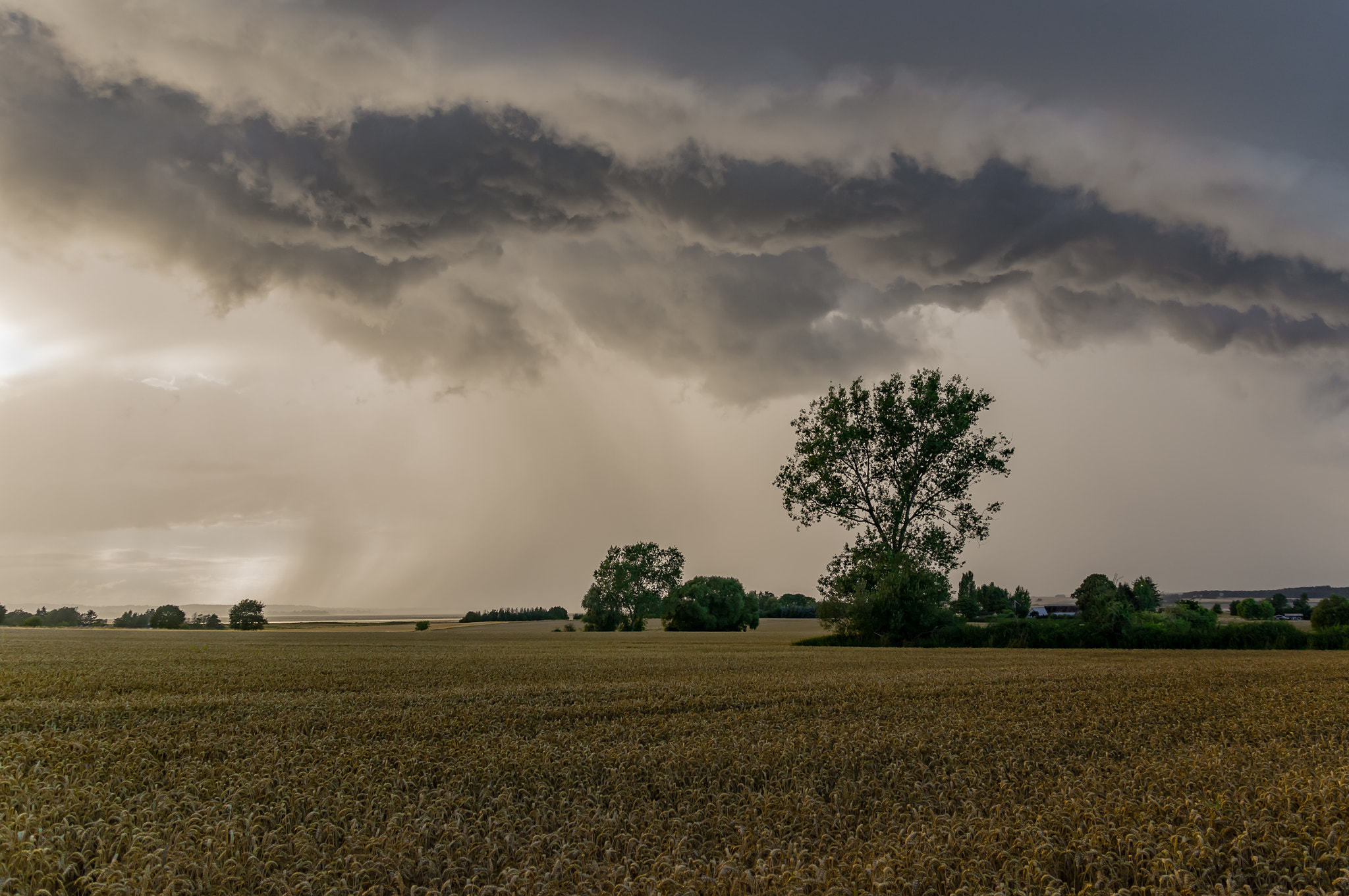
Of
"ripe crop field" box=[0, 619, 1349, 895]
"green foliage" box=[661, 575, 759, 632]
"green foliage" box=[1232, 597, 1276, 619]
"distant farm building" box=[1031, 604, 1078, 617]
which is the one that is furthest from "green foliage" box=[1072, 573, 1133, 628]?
"distant farm building" box=[1031, 604, 1078, 617]

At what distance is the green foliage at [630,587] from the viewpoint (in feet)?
281

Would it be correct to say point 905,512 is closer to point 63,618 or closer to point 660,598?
point 660,598

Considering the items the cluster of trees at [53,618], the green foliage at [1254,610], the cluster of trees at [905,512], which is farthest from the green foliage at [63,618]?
the green foliage at [1254,610]

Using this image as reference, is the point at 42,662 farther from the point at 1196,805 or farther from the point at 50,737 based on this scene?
the point at 1196,805

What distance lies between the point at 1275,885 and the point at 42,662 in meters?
27.0

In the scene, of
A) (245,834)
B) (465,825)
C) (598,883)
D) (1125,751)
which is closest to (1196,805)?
(1125,751)

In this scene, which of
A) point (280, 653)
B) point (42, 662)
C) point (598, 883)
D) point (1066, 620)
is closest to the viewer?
point (598, 883)

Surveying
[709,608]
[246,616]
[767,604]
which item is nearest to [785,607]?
[767,604]

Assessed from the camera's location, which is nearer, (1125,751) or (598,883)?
(598,883)

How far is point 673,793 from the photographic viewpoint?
19.8 ft

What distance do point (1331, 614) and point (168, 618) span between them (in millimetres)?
92227

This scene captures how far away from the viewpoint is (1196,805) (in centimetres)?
567

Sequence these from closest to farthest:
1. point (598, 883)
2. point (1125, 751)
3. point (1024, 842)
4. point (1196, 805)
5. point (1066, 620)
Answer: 1. point (598, 883)
2. point (1024, 842)
3. point (1196, 805)
4. point (1125, 751)
5. point (1066, 620)

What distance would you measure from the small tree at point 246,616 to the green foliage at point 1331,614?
81985 millimetres
